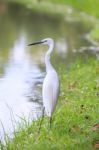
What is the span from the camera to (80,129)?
10.6 m

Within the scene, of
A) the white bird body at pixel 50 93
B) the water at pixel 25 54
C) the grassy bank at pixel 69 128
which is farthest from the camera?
the water at pixel 25 54

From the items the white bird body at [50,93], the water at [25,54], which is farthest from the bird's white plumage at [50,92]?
the water at [25,54]

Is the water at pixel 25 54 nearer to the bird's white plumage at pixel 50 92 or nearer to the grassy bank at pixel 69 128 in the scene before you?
the grassy bank at pixel 69 128

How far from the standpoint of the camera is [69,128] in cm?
1070

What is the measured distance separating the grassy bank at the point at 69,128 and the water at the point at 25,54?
2.49 ft

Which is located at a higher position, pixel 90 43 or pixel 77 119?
pixel 77 119

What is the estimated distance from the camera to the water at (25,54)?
14.9 metres

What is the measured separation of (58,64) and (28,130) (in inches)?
450

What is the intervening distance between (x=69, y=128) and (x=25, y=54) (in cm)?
1599

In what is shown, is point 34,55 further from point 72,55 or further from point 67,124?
point 67,124

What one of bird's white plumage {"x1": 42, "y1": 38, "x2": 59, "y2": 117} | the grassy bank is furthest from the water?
bird's white plumage {"x1": 42, "y1": 38, "x2": 59, "y2": 117}

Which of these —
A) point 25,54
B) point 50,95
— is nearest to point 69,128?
point 50,95

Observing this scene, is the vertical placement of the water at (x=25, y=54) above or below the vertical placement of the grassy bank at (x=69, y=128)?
below

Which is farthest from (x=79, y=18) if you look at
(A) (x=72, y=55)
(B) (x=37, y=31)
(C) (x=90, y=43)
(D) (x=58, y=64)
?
(D) (x=58, y=64)
